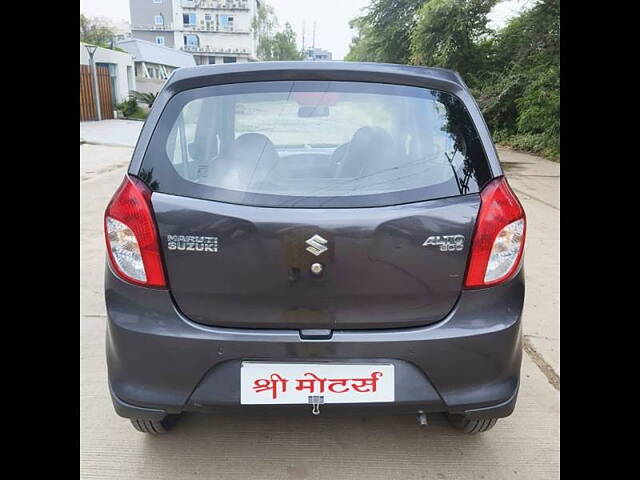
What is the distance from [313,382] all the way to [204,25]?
78689 mm

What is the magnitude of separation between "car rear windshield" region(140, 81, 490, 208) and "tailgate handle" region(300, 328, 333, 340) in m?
0.43

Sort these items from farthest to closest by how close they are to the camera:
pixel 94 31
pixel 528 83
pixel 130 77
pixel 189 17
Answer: pixel 189 17
pixel 94 31
pixel 130 77
pixel 528 83

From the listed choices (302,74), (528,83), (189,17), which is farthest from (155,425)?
(189,17)

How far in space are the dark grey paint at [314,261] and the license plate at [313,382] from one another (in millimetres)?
142

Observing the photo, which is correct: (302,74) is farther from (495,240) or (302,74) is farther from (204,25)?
(204,25)

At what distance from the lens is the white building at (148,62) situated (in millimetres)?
38075

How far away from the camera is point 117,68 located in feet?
88.8

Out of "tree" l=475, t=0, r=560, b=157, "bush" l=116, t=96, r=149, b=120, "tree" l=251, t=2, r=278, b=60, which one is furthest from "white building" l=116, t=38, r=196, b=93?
"tree" l=251, t=2, r=278, b=60

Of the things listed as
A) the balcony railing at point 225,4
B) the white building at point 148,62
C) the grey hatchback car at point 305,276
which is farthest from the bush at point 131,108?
the balcony railing at point 225,4

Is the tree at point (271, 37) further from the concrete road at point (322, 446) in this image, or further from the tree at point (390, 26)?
the concrete road at point (322, 446)

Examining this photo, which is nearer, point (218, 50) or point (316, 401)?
point (316, 401)
